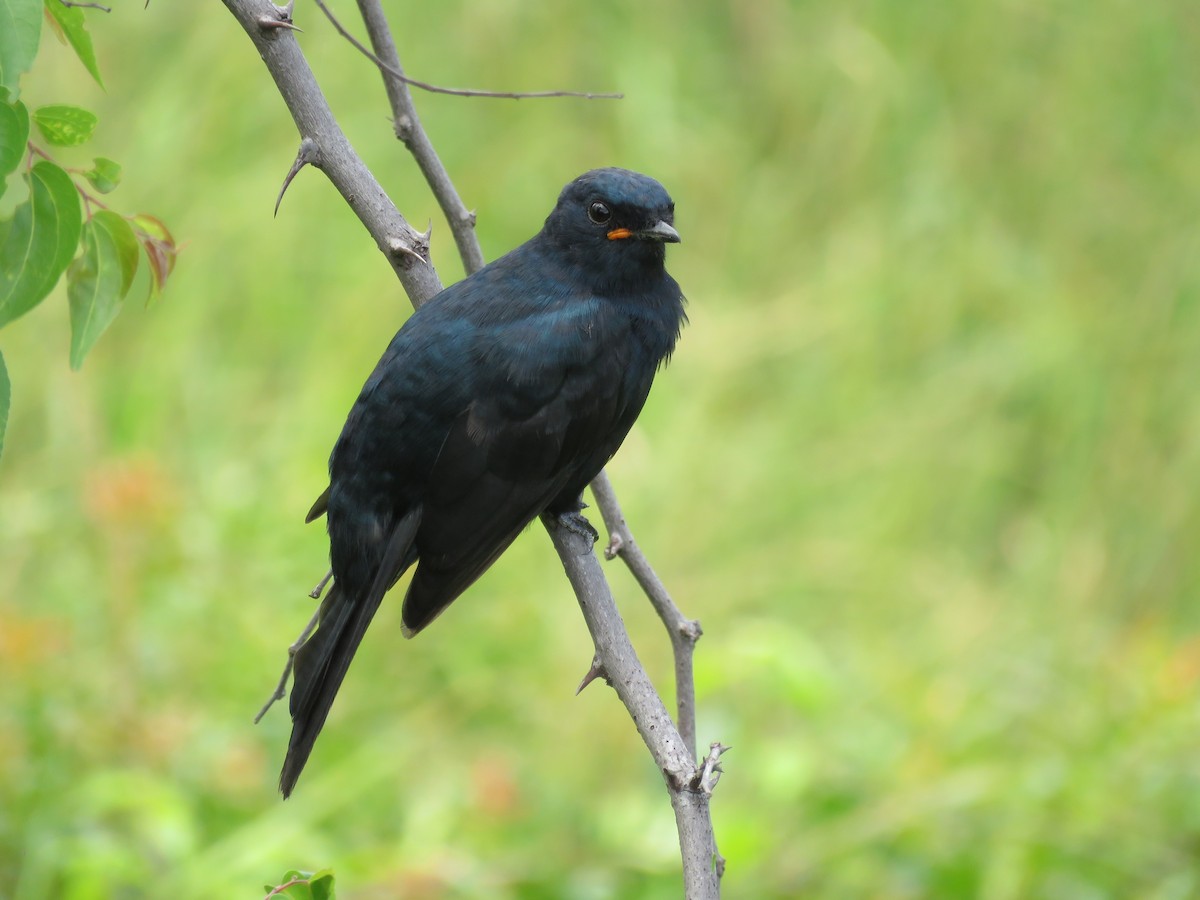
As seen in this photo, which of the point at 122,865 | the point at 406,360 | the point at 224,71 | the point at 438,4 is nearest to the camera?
the point at 406,360

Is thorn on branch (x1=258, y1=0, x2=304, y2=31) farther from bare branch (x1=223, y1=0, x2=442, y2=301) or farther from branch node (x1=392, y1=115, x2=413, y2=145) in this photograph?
branch node (x1=392, y1=115, x2=413, y2=145)

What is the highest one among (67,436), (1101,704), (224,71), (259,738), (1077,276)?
(224,71)

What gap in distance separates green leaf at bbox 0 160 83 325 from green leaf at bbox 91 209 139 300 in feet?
0.45

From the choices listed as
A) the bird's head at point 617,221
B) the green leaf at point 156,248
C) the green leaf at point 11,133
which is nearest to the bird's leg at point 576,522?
the bird's head at point 617,221

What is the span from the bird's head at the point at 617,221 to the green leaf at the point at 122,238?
1155 mm

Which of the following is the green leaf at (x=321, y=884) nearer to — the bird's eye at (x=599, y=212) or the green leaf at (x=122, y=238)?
the green leaf at (x=122, y=238)

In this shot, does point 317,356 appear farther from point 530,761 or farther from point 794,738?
point 794,738

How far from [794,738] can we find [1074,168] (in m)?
4.48

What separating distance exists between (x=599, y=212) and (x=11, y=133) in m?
1.52

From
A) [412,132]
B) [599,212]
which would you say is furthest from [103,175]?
[599,212]

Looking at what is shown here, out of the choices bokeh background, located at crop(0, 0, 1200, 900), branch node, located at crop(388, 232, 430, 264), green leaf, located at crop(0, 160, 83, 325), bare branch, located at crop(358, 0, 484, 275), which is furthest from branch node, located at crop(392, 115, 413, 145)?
bokeh background, located at crop(0, 0, 1200, 900)

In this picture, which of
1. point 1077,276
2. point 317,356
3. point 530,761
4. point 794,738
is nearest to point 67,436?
point 317,356

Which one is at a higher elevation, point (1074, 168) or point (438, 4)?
point (438, 4)

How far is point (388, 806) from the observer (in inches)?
166
